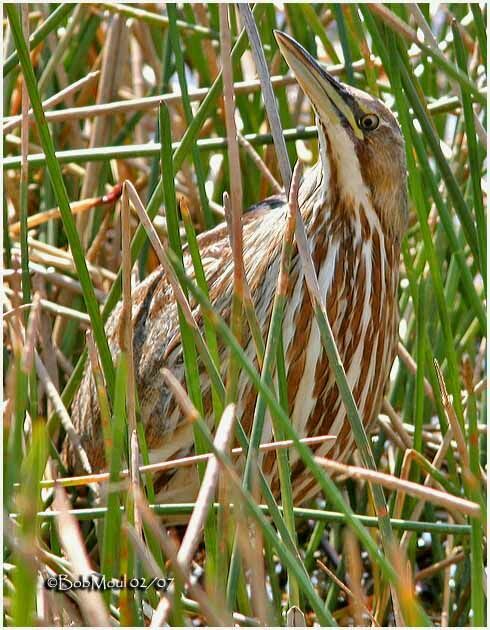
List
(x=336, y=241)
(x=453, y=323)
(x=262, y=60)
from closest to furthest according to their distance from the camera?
(x=262, y=60) < (x=336, y=241) < (x=453, y=323)

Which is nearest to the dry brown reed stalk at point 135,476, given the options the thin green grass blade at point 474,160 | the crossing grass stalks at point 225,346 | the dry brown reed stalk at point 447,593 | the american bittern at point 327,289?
the crossing grass stalks at point 225,346

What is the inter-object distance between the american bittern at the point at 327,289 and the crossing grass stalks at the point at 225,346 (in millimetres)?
57

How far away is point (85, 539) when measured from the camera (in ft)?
6.88

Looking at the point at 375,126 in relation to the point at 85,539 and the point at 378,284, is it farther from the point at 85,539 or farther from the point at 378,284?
the point at 85,539

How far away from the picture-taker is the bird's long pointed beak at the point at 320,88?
1646 millimetres

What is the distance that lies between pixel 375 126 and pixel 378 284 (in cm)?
29

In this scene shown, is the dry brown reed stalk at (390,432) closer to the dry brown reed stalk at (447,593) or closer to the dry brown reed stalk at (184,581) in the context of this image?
the dry brown reed stalk at (447,593)

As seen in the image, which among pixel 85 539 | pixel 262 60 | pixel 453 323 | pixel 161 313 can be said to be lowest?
pixel 85 539

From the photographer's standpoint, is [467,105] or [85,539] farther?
[85,539]

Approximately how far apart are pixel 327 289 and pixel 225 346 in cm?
20

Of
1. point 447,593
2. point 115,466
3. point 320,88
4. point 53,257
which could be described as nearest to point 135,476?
point 115,466

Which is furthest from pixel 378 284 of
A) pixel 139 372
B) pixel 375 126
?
pixel 139 372

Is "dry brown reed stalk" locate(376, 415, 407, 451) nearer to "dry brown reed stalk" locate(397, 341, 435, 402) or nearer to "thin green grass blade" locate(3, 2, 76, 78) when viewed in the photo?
"dry brown reed stalk" locate(397, 341, 435, 402)

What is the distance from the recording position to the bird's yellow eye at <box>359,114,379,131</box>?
5.79ft
